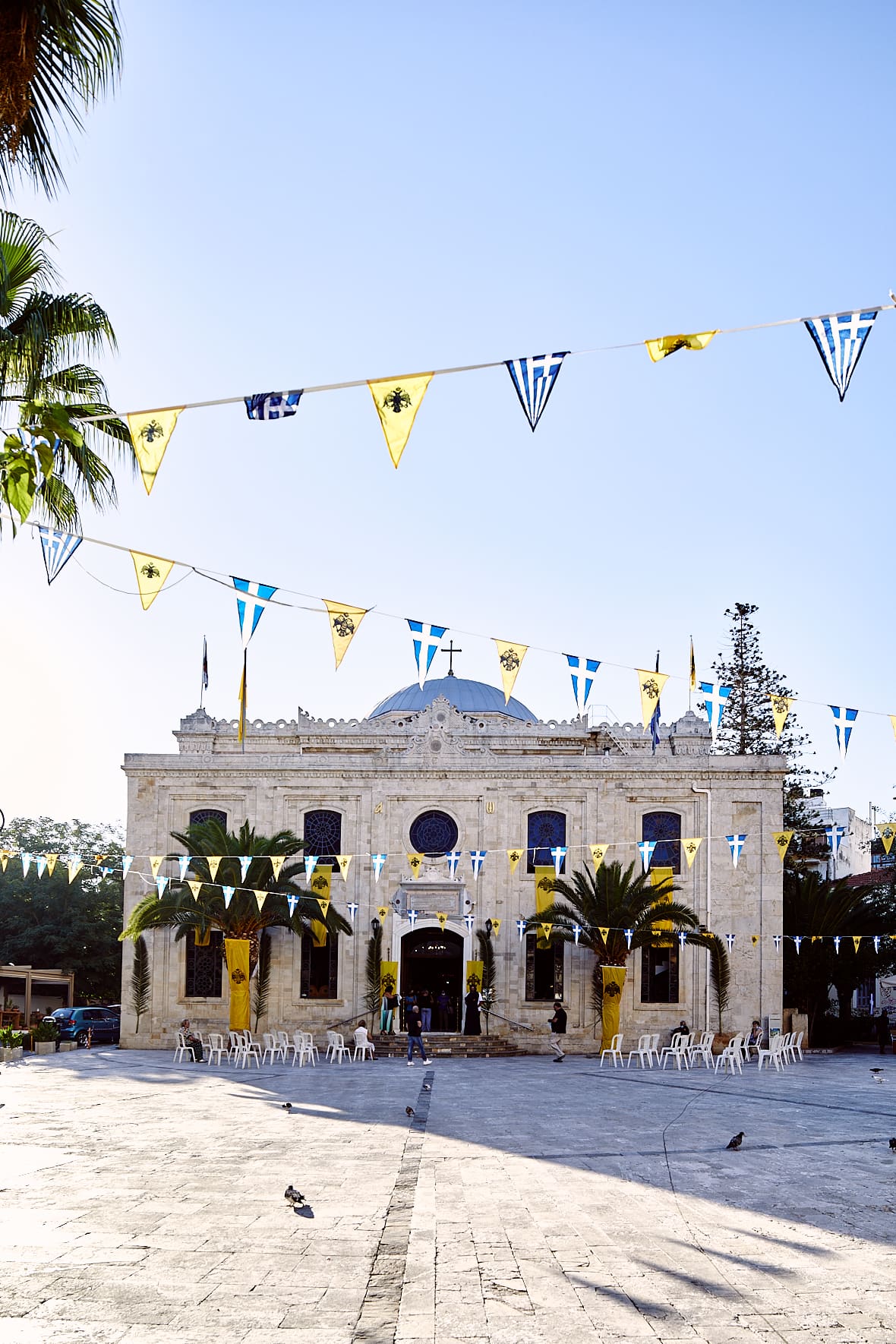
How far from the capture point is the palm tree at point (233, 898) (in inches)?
1171

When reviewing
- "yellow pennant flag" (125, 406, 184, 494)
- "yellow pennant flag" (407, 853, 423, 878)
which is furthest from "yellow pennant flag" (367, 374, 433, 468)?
"yellow pennant flag" (407, 853, 423, 878)

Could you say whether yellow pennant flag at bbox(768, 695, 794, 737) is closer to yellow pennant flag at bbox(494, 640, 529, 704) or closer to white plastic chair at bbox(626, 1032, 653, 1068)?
yellow pennant flag at bbox(494, 640, 529, 704)

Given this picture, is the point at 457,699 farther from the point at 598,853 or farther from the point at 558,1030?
the point at 558,1030

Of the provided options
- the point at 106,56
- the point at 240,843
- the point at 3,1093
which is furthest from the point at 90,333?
the point at 240,843

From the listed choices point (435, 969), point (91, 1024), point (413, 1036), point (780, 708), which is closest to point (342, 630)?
point (780, 708)

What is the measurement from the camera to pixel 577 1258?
358 inches

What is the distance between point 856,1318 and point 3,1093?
54.9ft

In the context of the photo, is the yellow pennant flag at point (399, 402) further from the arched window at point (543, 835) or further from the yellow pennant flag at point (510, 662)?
the arched window at point (543, 835)

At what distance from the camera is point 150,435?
9.93 meters

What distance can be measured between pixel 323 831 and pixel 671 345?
2691 centimetres

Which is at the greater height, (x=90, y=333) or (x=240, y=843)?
(x=90, y=333)

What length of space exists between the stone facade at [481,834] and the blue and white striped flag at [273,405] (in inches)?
969

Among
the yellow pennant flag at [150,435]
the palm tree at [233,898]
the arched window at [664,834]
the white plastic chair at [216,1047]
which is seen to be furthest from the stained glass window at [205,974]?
the yellow pennant flag at [150,435]

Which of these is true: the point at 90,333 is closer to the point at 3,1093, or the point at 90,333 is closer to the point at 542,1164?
the point at 542,1164
